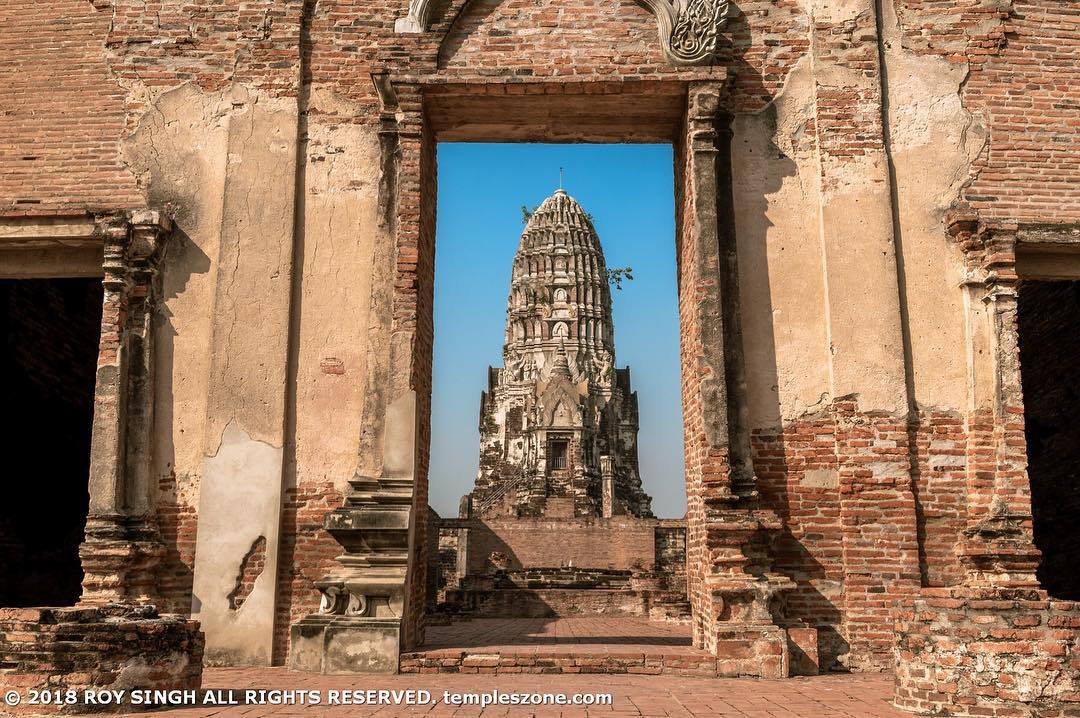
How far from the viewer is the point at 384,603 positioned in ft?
25.4

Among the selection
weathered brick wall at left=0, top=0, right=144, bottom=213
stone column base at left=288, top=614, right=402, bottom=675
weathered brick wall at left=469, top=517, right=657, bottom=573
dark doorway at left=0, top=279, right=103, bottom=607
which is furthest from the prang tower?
stone column base at left=288, top=614, right=402, bottom=675

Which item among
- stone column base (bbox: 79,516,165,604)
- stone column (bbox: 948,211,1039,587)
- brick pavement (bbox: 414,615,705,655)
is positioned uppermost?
stone column (bbox: 948,211,1039,587)

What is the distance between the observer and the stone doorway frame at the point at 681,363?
769 cm

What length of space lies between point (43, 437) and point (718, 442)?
830 centimetres

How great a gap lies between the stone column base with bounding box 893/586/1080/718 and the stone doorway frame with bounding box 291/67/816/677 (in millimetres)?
Result: 2077

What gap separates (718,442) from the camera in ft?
26.7

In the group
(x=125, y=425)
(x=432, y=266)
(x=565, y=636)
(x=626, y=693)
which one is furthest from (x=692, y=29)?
(x=565, y=636)

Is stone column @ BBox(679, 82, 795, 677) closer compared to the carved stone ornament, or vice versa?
stone column @ BBox(679, 82, 795, 677)

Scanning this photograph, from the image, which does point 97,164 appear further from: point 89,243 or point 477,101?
point 477,101

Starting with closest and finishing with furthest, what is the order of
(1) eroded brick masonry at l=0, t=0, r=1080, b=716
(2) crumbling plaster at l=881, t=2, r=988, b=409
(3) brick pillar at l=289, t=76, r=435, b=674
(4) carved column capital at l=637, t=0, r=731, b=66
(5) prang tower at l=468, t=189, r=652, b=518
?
(3) brick pillar at l=289, t=76, r=435, b=674 → (1) eroded brick masonry at l=0, t=0, r=1080, b=716 → (2) crumbling plaster at l=881, t=2, r=988, b=409 → (4) carved column capital at l=637, t=0, r=731, b=66 → (5) prang tower at l=468, t=189, r=652, b=518

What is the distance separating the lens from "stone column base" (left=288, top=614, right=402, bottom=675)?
7.50m

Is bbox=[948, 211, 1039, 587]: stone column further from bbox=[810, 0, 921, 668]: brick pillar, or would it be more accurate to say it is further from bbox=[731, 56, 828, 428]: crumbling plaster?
bbox=[731, 56, 828, 428]: crumbling plaster

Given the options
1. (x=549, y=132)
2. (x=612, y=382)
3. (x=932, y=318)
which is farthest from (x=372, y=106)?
(x=612, y=382)

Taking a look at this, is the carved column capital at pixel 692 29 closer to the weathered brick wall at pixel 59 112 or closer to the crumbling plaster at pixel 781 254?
the crumbling plaster at pixel 781 254
